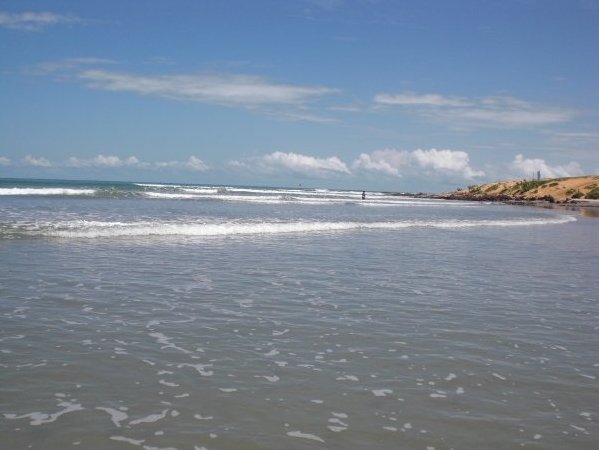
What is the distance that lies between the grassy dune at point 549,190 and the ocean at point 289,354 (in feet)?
283

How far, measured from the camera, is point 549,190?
341 feet

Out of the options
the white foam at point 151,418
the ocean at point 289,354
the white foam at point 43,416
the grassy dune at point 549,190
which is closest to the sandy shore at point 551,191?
the grassy dune at point 549,190

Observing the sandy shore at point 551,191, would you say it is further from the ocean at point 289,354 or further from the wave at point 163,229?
the ocean at point 289,354

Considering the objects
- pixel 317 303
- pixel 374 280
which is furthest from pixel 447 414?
pixel 374 280

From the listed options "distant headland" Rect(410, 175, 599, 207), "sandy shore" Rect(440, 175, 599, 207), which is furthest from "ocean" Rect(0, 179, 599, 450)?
"distant headland" Rect(410, 175, 599, 207)

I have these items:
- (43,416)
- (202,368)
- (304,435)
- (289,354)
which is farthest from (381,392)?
(43,416)

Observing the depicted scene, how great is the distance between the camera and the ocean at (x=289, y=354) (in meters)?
5.54

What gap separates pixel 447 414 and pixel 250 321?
4.39 metres

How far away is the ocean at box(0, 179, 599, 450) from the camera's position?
18.2 feet

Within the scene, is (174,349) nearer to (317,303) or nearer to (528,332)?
(317,303)

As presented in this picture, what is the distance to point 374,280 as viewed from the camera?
46.6 feet

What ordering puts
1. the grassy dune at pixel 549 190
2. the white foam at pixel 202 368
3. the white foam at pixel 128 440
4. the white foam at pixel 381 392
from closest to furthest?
1. the white foam at pixel 128 440
2. the white foam at pixel 381 392
3. the white foam at pixel 202 368
4. the grassy dune at pixel 549 190

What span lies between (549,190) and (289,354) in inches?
4209

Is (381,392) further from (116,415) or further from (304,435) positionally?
(116,415)
